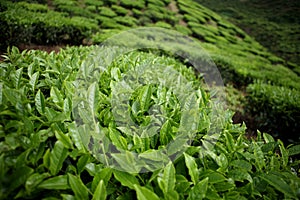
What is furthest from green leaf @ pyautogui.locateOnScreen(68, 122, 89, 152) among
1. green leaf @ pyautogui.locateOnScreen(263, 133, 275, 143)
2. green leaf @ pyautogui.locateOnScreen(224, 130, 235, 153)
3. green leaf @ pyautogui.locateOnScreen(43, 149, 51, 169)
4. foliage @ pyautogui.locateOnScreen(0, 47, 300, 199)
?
green leaf @ pyautogui.locateOnScreen(263, 133, 275, 143)

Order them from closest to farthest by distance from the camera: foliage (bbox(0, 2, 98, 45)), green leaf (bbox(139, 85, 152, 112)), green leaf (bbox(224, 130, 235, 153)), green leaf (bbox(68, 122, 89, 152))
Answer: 1. green leaf (bbox(68, 122, 89, 152))
2. green leaf (bbox(224, 130, 235, 153))
3. green leaf (bbox(139, 85, 152, 112))
4. foliage (bbox(0, 2, 98, 45))

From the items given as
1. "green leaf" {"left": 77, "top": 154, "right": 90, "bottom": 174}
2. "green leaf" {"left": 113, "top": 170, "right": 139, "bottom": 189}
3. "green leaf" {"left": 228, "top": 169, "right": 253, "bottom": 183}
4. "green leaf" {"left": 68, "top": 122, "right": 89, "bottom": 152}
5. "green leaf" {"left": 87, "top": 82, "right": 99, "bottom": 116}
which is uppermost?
"green leaf" {"left": 87, "top": 82, "right": 99, "bottom": 116}

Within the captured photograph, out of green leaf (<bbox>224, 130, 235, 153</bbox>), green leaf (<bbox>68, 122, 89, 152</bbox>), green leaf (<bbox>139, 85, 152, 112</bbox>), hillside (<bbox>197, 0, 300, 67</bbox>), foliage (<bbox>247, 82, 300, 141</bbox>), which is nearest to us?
green leaf (<bbox>68, 122, 89, 152</bbox>)

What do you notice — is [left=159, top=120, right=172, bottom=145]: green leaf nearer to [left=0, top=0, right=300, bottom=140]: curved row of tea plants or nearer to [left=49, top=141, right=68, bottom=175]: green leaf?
[left=49, top=141, right=68, bottom=175]: green leaf

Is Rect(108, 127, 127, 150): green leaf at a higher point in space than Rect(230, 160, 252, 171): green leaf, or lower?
higher

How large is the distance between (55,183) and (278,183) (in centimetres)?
89

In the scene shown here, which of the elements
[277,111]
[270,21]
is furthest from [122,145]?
[270,21]

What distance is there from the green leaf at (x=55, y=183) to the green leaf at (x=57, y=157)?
0.14 ft

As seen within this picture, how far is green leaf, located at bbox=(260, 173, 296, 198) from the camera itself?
87 centimetres

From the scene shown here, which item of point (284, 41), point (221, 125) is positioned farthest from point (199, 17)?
point (221, 125)

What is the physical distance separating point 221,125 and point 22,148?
1050mm

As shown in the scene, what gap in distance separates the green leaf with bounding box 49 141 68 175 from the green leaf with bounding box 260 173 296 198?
0.87 meters

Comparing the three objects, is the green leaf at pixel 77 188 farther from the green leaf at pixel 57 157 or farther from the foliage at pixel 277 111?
the foliage at pixel 277 111

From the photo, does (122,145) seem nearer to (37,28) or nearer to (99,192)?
(99,192)
